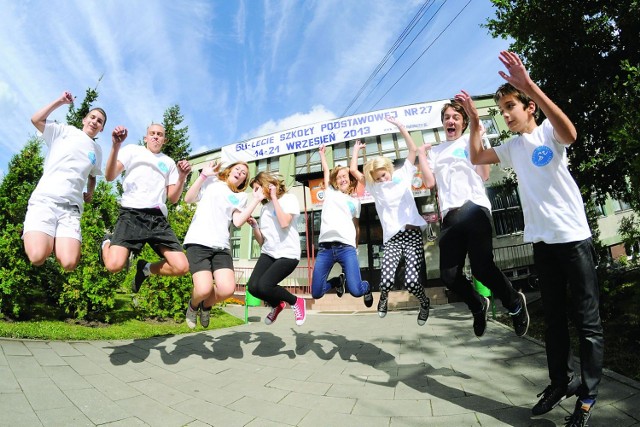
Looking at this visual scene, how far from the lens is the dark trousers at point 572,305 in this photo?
90.5 inches

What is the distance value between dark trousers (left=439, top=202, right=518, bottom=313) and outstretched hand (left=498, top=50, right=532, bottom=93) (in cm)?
132

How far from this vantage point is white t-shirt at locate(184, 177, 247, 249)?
166 inches

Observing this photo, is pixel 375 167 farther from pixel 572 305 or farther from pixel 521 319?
pixel 572 305

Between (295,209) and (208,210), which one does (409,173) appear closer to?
(295,209)

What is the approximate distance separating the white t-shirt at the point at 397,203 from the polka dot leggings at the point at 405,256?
99mm

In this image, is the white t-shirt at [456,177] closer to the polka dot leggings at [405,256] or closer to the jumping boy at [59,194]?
the polka dot leggings at [405,256]

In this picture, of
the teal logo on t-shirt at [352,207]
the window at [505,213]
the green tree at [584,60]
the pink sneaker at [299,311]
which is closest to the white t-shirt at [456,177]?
the teal logo on t-shirt at [352,207]

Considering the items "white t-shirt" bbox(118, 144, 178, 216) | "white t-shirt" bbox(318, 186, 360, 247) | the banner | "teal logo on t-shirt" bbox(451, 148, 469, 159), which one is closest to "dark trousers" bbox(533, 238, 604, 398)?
"teal logo on t-shirt" bbox(451, 148, 469, 159)

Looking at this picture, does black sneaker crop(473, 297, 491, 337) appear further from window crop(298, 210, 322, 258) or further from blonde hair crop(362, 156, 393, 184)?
window crop(298, 210, 322, 258)

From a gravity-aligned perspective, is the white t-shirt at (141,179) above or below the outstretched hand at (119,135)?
below

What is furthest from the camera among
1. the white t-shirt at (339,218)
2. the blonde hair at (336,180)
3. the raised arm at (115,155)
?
A: the blonde hair at (336,180)

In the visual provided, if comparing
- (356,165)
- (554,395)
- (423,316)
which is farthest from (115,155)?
(554,395)

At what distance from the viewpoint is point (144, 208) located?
4.09 meters

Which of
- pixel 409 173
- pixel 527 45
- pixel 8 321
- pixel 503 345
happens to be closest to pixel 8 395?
pixel 8 321
